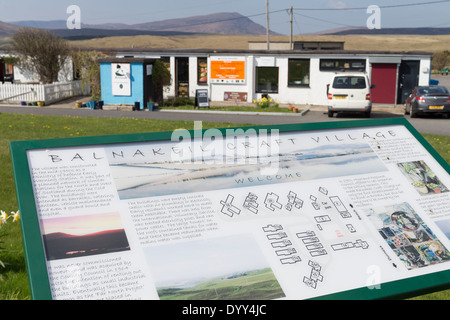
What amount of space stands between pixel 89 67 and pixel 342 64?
50.7ft

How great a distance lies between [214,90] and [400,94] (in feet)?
35.0

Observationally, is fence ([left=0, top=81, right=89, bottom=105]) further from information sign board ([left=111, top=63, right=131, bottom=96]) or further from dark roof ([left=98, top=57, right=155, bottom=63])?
information sign board ([left=111, top=63, right=131, bottom=96])

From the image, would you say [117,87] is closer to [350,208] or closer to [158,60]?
[158,60]

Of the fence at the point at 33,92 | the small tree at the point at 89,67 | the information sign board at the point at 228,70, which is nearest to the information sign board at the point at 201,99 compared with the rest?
the information sign board at the point at 228,70

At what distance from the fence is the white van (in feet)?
53.8

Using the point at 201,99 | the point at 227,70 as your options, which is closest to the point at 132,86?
the point at 201,99

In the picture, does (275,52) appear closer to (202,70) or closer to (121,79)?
(202,70)

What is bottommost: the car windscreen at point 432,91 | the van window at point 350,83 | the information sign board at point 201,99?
the information sign board at point 201,99

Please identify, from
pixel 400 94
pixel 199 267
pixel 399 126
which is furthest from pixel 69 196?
pixel 400 94

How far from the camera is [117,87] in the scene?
2759cm

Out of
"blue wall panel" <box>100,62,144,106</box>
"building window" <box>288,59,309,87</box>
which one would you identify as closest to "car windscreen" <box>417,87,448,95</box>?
"building window" <box>288,59,309,87</box>

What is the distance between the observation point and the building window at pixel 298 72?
30.3 metres

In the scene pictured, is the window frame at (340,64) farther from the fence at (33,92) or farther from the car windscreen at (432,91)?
the fence at (33,92)

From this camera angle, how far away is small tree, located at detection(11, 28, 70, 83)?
3350 cm
